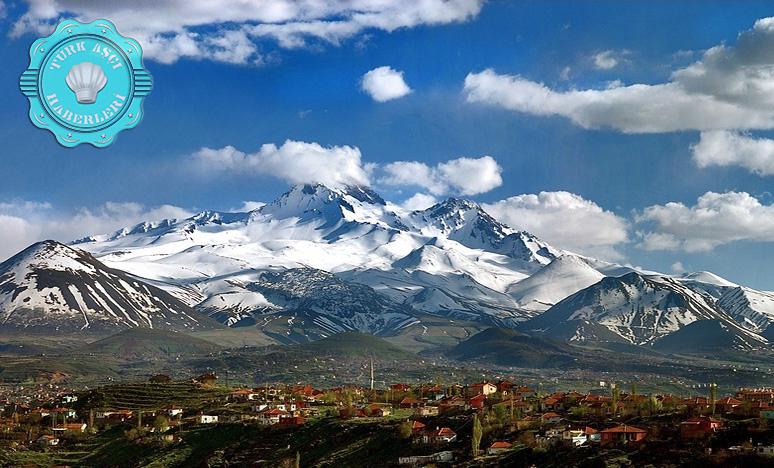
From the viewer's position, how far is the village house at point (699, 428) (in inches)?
3634

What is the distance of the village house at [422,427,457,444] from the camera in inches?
4274

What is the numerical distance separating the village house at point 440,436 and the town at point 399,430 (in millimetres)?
186

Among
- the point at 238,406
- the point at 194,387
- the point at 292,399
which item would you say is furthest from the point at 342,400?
the point at 194,387

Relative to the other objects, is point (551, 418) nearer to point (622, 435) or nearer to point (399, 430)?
point (399, 430)

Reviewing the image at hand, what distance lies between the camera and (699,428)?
93125 mm

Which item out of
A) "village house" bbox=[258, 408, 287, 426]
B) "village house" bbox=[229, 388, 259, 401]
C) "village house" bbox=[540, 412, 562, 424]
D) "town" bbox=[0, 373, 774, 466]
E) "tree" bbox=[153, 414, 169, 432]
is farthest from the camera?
"village house" bbox=[229, 388, 259, 401]

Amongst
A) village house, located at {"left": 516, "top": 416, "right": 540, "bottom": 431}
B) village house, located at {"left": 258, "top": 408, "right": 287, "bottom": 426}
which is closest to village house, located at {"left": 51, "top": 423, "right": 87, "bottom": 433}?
village house, located at {"left": 258, "top": 408, "right": 287, "bottom": 426}

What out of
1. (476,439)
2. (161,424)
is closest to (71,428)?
(161,424)

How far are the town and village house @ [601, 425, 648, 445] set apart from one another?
128 millimetres

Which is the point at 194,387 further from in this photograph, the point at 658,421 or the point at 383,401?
the point at 658,421

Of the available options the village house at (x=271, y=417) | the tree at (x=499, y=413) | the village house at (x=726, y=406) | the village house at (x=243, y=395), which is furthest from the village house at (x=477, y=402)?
the village house at (x=243, y=395)

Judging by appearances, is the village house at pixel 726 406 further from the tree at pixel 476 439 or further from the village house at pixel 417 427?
the village house at pixel 417 427

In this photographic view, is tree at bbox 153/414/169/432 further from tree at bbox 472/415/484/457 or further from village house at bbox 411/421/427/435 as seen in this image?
tree at bbox 472/415/484/457

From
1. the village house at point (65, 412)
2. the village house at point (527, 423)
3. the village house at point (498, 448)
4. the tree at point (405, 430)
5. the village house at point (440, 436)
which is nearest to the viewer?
the village house at point (498, 448)
